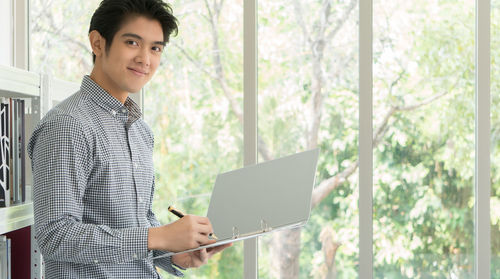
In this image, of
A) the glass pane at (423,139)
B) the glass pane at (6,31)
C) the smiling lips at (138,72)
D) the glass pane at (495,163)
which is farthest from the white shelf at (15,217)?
the glass pane at (495,163)

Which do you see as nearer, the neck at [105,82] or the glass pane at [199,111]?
the neck at [105,82]

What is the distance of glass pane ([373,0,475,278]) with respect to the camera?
272 centimetres

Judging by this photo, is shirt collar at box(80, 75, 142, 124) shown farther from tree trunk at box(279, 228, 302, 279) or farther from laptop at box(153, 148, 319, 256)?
tree trunk at box(279, 228, 302, 279)

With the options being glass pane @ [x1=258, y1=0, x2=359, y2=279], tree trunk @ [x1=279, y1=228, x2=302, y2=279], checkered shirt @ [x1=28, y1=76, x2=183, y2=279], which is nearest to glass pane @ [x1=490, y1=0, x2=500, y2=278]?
glass pane @ [x1=258, y1=0, x2=359, y2=279]

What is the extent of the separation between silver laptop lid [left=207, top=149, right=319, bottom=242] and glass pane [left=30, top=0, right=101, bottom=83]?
1864 millimetres

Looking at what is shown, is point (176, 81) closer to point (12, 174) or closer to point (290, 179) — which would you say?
point (12, 174)

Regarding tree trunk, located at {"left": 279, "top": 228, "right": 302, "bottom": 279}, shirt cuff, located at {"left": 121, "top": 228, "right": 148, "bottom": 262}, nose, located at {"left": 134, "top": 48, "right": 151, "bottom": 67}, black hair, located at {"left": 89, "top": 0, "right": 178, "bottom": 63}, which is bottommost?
tree trunk, located at {"left": 279, "top": 228, "right": 302, "bottom": 279}

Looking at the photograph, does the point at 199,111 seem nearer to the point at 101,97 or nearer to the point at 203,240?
the point at 101,97

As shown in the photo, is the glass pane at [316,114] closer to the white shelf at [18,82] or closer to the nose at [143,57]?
the white shelf at [18,82]

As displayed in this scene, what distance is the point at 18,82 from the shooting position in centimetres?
152

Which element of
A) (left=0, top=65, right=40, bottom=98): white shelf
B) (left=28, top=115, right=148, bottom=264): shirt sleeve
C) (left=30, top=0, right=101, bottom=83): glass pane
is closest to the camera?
(left=28, top=115, right=148, bottom=264): shirt sleeve

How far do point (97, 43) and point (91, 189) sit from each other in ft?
1.18

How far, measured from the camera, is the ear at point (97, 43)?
1.32m

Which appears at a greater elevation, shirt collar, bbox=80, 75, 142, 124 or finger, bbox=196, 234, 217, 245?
shirt collar, bbox=80, 75, 142, 124
